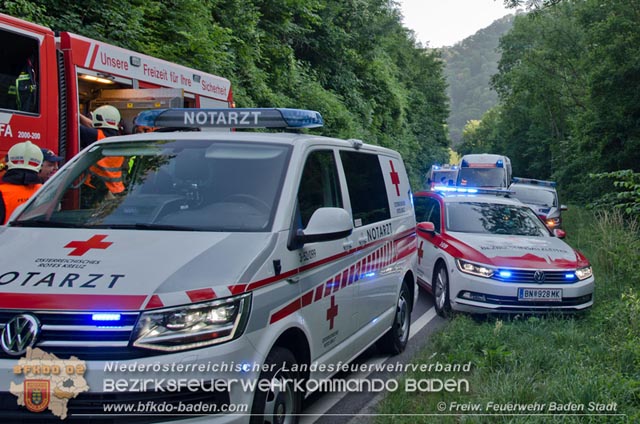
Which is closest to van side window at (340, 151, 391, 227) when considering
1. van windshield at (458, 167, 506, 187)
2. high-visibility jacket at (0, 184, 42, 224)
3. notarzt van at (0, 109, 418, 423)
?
notarzt van at (0, 109, 418, 423)

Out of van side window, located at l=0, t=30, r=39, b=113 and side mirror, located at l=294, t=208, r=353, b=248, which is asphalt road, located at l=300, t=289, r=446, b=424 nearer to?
side mirror, located at l=294, t=208, r=353, b=248

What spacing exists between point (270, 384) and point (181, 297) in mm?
763

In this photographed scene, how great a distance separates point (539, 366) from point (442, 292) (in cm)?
322

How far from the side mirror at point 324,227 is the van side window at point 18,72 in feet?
14.9

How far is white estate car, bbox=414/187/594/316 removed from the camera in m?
7.80

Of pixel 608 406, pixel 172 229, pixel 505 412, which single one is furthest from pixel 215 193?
pixel 608 406

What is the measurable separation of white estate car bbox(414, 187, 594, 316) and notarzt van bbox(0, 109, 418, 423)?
278 cm

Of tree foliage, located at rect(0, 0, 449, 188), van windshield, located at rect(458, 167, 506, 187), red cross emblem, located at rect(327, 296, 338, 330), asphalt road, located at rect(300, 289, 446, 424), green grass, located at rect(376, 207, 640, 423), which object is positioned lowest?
van windshield, located at rect(458, 167, 506, 187)

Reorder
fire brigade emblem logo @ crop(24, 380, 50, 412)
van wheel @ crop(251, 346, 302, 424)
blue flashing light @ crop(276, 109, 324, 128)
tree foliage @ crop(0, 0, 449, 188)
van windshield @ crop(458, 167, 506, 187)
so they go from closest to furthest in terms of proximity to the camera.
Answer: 1. fire brigade emblem logo @ crop(24, 380, 50, 412)
2. van wheel @ crop(251, 346, 302, 424)
3. blue flashing light @ crop(276, 109, 324, 128)
4. tree foliage @ crop(0, 0, 449, 188)
5. van windshield @ crop(458, 167, 506, 187)

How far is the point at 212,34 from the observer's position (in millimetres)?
14062

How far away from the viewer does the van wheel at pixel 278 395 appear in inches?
132

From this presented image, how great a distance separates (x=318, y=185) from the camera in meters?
4.59

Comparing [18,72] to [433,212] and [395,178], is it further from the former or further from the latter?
[433,212]

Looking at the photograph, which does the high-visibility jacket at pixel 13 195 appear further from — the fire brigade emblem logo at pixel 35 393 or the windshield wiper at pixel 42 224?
the fire brigade emblem logo at pixel 35 393
